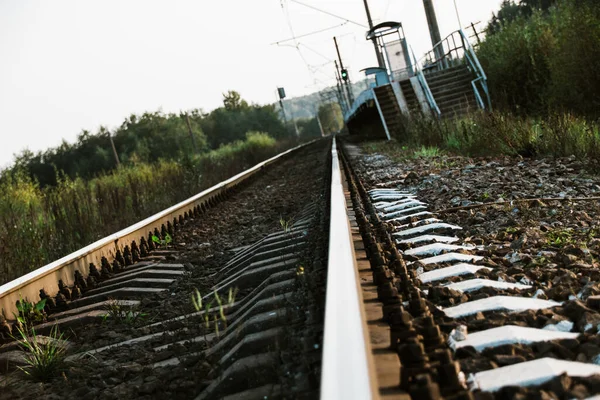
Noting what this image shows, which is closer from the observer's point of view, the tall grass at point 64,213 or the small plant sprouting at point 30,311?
the small plant sprouting at point 30,311

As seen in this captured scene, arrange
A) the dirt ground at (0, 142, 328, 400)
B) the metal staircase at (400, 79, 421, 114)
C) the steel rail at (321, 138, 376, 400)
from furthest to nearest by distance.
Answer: the metal staircase at (400, 79, 421, 114)
the dirt ground at (0, 142, 328, 400)
the steel rail at (321, 138, 376, 400)

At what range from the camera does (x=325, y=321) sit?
5.35ft

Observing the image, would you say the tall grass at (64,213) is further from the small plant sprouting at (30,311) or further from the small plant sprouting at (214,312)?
the small plant sprouting at (214,312)

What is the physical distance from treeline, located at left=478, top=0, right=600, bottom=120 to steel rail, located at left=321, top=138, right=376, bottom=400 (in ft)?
22.0

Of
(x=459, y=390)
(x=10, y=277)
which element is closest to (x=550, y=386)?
(x=459, y=390)

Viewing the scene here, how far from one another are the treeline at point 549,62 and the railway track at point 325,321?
5.66 m

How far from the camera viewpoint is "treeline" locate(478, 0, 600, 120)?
996cm

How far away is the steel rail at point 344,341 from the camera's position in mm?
1231

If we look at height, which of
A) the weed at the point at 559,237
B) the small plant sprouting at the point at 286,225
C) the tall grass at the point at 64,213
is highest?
the tall grass at the point at 64,213

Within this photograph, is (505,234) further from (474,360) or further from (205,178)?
(205,178)

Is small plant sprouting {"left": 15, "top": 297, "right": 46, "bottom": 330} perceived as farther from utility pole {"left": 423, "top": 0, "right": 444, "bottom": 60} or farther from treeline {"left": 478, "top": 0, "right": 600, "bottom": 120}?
utility pole {"left": 423, "top": 0, "right": 444, "bottom": 60}

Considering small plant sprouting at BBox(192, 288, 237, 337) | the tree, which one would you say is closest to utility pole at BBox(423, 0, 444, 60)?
small plant sprouting at BBox(192, 288, 237, 337)

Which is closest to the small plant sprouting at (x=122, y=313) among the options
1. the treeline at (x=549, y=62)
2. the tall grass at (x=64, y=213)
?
the tall grass at (x=64, y=213)

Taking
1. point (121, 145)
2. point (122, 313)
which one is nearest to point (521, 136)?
point (122, 313)
